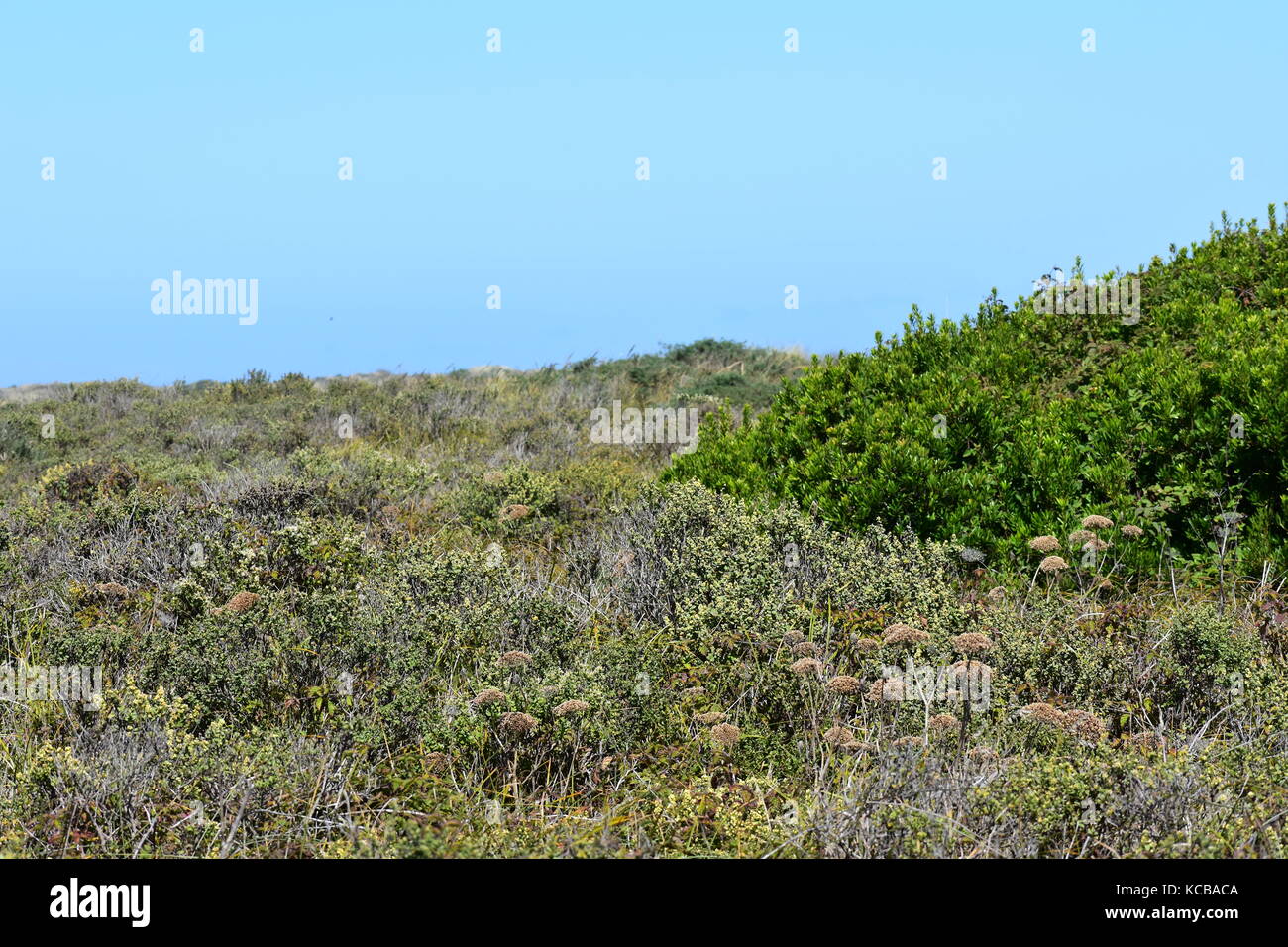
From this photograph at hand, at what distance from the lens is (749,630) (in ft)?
17.1

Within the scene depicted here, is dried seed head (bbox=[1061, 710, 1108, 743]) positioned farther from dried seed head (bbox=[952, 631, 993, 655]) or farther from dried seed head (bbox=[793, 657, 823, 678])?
dried seed head (bbox=[793, 657, 823, 678])

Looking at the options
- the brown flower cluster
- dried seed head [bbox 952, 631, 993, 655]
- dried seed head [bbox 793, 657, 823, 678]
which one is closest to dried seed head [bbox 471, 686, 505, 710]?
dried seed head [bbox 793, 657, 823, 678]

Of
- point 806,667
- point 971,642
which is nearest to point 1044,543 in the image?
point 971,642

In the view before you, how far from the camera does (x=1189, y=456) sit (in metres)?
6.71

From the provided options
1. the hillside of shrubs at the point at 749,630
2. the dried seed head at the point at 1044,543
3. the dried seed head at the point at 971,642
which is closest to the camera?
the hillside of shrubs at the point at 749,630

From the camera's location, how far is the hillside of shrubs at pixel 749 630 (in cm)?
376

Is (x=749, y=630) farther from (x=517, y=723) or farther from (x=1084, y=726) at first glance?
(x=1084, y=726)

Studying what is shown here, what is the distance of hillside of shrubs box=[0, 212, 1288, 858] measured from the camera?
12.3 feet

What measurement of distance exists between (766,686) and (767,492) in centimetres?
288

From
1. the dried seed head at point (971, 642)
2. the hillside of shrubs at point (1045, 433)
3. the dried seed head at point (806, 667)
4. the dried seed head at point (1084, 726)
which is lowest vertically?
the dried seed head at point (1084, 726)

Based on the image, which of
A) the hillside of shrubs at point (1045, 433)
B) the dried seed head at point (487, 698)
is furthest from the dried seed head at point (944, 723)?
the hillside of shrubs at point (1045, 433)

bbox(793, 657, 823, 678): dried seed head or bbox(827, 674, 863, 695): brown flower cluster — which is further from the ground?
bbox(793, 657, 823, 678): dried seed head

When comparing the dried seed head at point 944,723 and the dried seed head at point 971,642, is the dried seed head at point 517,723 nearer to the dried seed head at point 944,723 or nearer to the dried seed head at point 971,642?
the dried seed head at point 944,723
